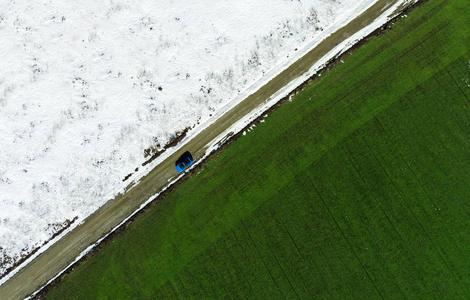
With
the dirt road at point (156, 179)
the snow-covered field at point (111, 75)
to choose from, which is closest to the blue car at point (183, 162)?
the dirt road at point (156, 179)

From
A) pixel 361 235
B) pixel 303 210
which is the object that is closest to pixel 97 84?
pixel 303 210

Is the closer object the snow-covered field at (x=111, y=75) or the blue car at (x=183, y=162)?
the blue car at (x=183, y=162)

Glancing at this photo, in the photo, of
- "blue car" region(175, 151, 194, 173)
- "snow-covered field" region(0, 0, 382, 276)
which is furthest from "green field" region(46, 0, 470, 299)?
"snow-covered field" region(0, 0, 382, 276)

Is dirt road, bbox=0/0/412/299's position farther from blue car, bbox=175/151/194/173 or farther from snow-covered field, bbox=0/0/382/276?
snow-covered field, bbox=0/0/382/276

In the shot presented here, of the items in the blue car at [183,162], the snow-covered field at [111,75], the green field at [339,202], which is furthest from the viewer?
the snow-covered field at [111,75]

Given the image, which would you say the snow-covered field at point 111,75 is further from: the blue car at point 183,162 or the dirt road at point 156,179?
the blue car at point 183,162

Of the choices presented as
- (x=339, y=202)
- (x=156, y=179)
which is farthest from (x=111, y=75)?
(x=339, y=202)

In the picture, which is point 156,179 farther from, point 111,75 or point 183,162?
point 111,75
